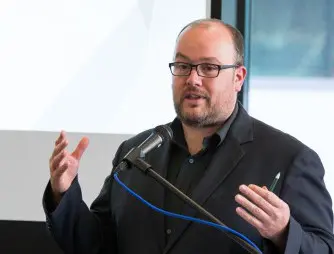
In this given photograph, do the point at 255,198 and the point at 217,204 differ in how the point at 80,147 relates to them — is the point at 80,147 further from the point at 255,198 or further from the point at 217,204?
the point at 255,198

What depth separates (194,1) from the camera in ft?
Answer: 7.86

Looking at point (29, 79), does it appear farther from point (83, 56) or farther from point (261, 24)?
point (261, 24)

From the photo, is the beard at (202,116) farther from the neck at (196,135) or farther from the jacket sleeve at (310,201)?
the jacket sleeve at (310,201)

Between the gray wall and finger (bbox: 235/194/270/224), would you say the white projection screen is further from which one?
finger (bbox: 235/194/270/224)

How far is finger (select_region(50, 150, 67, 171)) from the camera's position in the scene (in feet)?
4.64

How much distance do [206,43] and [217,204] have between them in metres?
0.45

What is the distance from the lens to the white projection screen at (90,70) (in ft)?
7.88

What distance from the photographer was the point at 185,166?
1562 mm

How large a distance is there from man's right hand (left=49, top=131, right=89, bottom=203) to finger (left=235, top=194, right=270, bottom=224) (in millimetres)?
506

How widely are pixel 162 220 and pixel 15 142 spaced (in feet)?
3.89

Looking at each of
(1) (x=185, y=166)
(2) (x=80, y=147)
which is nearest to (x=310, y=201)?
(1) (x=185, y=166)

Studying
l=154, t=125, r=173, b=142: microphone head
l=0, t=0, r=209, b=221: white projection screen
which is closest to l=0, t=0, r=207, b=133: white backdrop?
Answer: l=0, t=0, r=209, b=221: white projection screen

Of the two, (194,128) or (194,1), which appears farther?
(194,1)

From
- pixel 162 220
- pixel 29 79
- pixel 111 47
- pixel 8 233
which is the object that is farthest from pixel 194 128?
pixel 8 233
